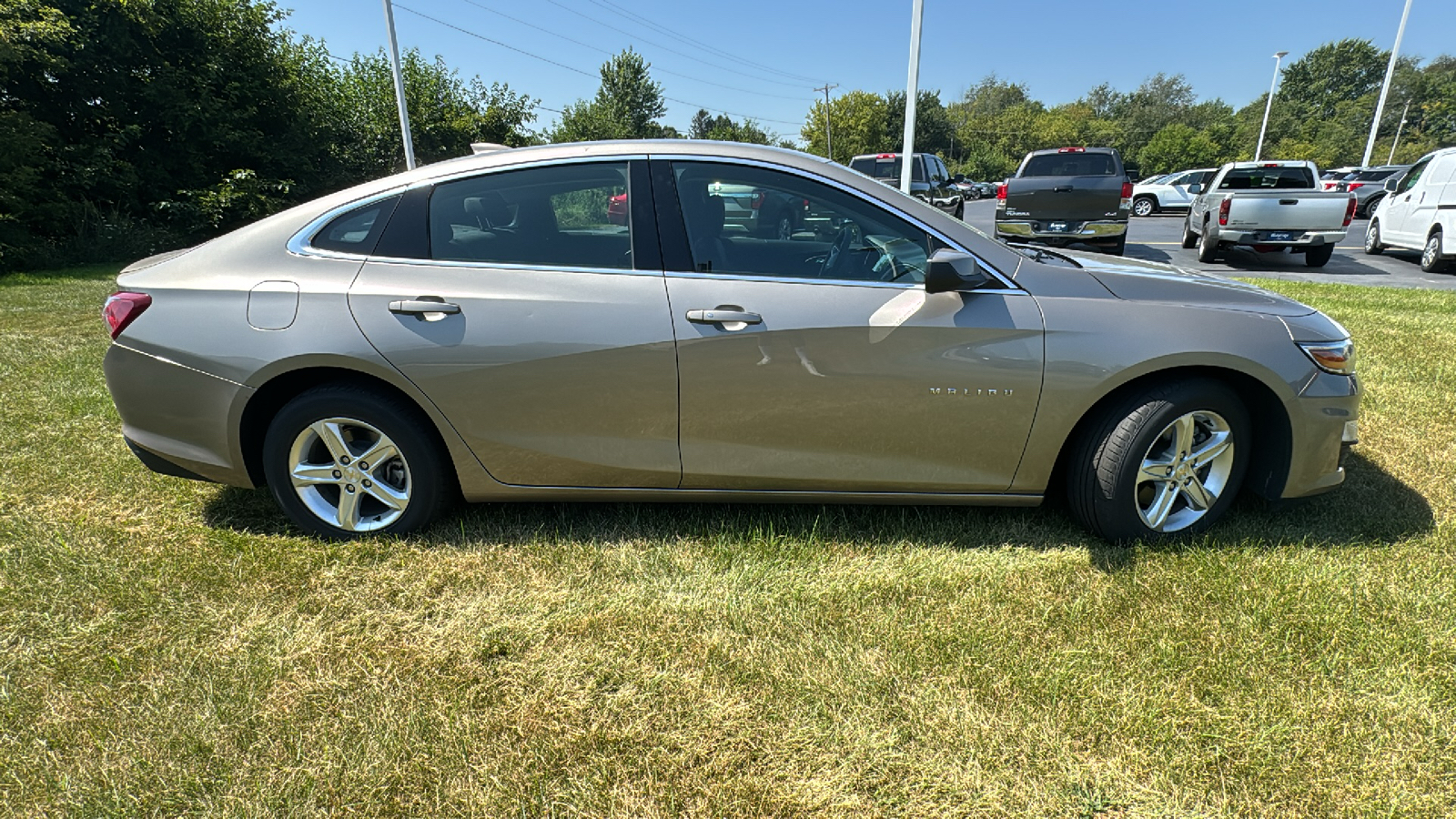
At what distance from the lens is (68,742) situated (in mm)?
1953

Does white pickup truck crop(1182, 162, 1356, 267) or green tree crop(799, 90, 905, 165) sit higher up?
green tree crop(799, 90, 905, 165)

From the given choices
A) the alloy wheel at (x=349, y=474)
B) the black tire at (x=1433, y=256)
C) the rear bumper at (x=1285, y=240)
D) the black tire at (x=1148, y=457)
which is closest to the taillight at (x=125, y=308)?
the alloy wheel at (x=349, y=474)

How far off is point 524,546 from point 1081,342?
87.6 inches

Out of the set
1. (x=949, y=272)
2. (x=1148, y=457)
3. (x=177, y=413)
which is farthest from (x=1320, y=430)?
(x=177, y=413)

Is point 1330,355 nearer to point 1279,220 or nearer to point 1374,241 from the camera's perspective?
point 1279,220

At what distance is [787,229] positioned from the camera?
2.73 meters

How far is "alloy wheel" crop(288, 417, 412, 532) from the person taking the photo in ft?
9.12

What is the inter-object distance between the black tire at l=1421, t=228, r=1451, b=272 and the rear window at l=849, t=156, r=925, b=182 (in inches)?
326

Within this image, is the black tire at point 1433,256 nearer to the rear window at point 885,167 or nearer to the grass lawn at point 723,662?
the rear window at point 885,167

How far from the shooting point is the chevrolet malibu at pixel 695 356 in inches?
101

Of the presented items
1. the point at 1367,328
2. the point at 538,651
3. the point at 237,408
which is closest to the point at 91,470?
the point at 237,408

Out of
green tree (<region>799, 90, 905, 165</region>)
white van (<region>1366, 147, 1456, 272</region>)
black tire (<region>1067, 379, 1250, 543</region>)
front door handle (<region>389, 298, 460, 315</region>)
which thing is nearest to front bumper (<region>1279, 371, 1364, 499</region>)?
black tire (<region>1067, 379, 1250, 543</region>)

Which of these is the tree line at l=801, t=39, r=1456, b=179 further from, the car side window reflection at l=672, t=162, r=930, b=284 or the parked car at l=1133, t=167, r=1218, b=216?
the car side window reflection at l=672, t=162, r=930, b=284

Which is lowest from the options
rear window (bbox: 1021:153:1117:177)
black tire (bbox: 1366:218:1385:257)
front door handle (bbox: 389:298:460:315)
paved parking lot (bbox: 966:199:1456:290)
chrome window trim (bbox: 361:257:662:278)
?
paved parking lot (bbox: 966:199:1456:290)
